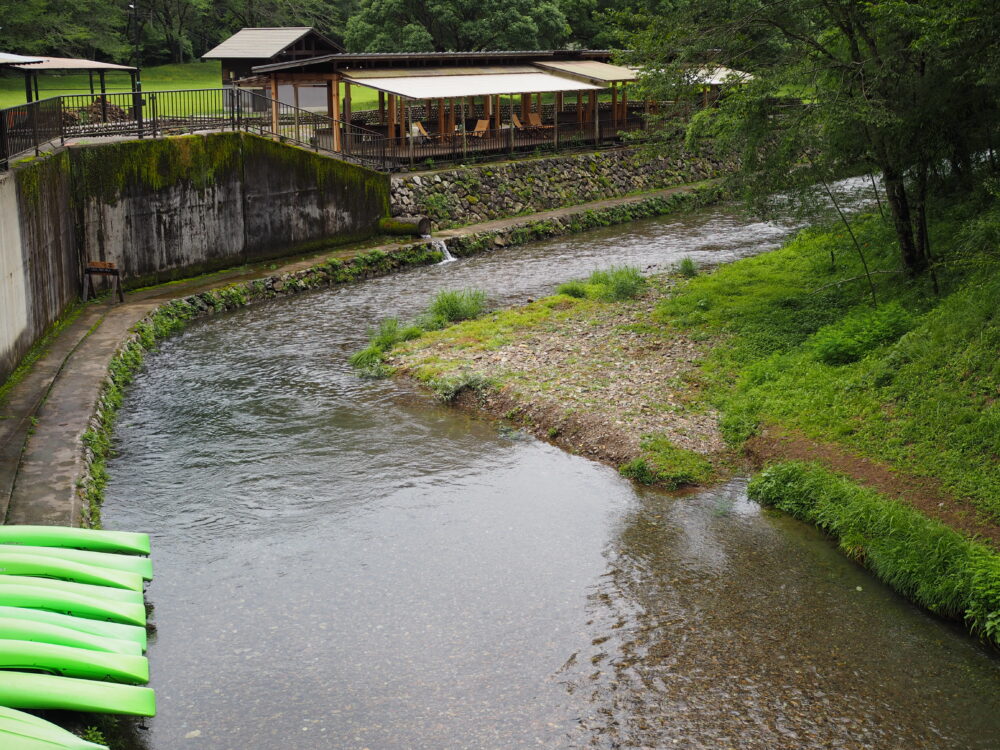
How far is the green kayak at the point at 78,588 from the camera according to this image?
8.62 meters

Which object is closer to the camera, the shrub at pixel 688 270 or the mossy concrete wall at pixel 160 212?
the mossy concrete wall at pixel 160 212

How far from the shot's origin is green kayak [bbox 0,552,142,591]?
890cm

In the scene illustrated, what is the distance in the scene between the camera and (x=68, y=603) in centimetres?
847

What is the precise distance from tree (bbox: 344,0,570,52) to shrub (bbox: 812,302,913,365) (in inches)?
1222

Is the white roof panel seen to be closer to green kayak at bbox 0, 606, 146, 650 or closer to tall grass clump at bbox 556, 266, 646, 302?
tall grass clump at bbox 556, 266, 646, 302

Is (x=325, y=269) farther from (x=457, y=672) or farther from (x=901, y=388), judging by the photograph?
(x=457, y=672)

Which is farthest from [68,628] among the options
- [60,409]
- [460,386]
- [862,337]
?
[862,337]

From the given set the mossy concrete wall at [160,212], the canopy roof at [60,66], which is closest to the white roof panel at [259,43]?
the mossy concrete wall at [160,212]

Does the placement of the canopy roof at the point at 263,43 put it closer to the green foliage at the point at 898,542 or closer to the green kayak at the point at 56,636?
the green foliage at the point at 898,542

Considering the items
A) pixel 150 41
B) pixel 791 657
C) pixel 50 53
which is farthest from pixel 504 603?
pixel 150 41

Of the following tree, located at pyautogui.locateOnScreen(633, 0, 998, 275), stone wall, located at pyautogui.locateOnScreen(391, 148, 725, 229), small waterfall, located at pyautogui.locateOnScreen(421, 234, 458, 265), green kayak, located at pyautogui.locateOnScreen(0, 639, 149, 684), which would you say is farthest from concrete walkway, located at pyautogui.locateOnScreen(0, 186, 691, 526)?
tree, located at pyautogui.locateOnScreen(633, 0, 998, 275)

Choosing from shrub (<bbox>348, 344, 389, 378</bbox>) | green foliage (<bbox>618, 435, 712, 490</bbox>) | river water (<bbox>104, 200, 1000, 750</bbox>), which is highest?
shrub (<bbox>348, 344, 389, 378</bbox>)

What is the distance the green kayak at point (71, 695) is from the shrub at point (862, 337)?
10.5m

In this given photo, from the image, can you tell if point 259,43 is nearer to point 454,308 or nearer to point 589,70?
point 589,70
